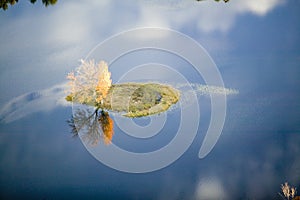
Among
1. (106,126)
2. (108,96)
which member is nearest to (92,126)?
(106,126)

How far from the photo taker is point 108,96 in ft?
21.5

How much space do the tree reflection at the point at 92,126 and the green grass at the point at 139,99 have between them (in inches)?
12.5

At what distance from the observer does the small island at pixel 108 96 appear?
637 cm

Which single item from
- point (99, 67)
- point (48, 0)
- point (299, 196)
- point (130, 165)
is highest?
point (48, 0)

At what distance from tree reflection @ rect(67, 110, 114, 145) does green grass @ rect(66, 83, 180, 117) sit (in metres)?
0.32

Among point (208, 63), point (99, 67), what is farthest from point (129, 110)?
point (208, 63)

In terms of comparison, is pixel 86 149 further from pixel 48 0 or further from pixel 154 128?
pixel 48 0

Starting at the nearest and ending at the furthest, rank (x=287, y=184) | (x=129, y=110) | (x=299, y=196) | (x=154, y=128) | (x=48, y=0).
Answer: (x=299, y=196)
(x=287, y=184)
(x=154, y=128)
(x=129, y=110)
(x=48, y=0)

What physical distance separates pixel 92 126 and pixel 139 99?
1285 millimetres

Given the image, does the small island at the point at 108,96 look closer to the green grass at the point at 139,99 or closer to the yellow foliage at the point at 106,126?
the green grass at the point at 139,99

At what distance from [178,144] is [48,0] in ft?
14.8

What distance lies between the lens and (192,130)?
5.76 m

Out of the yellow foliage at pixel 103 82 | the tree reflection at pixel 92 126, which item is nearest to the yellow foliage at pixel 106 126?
the tree reflection at pixel 92 126

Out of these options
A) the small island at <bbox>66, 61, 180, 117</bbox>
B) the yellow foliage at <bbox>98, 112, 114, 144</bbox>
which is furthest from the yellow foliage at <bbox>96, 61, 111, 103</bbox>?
the yellow foliage at <bbox>98, 112, 114, 144</bbox>
